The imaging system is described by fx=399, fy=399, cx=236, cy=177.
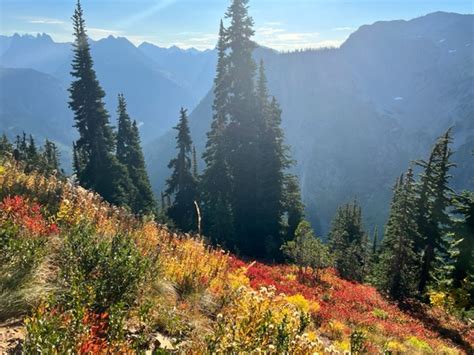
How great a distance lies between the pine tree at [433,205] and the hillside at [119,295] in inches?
752

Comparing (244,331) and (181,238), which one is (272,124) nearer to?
(181,238)

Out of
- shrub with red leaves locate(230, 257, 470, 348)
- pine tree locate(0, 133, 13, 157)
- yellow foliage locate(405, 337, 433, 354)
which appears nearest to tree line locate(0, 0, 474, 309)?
pine tree locate(0, 133, 13, 157)

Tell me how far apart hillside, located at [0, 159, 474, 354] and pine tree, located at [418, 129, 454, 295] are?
19.1m

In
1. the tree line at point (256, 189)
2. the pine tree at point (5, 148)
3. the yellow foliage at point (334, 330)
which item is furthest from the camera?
the tree line at point (256, 189)

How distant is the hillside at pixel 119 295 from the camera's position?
4.29 meters

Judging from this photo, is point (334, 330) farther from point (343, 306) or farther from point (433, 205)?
point (433, 205)

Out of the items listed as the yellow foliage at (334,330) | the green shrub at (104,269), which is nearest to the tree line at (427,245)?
the yellow foliage at (334,330)

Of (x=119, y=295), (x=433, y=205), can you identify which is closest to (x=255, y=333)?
(x=119, y=295)

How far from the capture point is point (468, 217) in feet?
67.7

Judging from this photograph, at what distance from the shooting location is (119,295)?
18.1 feet

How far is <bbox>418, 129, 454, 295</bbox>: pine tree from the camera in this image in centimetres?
2711

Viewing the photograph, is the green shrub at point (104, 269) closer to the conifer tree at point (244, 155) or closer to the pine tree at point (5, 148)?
the pine tree at point (5, 148)

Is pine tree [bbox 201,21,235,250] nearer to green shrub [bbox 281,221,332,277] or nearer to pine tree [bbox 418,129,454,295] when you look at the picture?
green shrub [bbox 281,221,332,277]

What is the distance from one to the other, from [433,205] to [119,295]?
2777 cm
